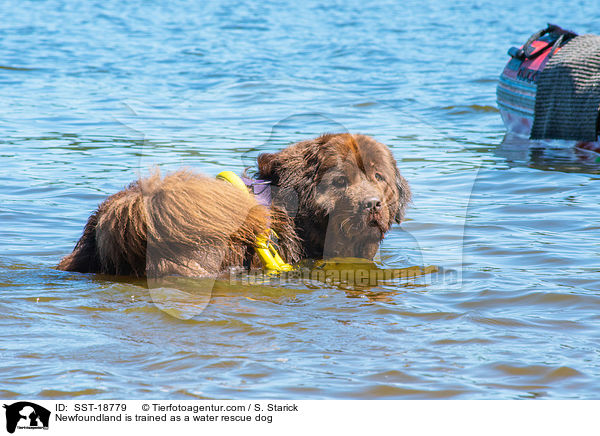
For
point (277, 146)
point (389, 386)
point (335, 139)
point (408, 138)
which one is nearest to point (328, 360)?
point (389, 386)

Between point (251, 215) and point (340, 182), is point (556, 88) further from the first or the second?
point (251, 215)

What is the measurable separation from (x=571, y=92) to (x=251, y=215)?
5.80 meters

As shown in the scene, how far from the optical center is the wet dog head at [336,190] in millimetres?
5168

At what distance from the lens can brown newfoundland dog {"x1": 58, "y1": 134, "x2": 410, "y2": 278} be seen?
4.68m

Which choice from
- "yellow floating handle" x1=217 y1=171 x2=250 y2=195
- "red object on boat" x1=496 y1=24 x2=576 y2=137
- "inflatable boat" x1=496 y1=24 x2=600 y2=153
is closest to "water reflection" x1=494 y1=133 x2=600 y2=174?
"inflatable boat" x1=496 y1=24 x2=600 y2=153

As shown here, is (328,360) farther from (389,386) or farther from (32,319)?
(32,319)

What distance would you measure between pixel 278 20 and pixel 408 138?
51.3 ft

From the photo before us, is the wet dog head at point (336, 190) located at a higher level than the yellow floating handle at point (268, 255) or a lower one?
higher

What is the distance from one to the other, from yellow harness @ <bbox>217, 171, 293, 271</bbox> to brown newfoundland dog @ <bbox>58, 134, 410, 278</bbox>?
0.05 meters

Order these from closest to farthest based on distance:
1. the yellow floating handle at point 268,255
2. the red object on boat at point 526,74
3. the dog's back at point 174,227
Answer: the dog's back at point 174,227 < the yellow floating handle at point 268,255 < the red object on boat at point 526,74

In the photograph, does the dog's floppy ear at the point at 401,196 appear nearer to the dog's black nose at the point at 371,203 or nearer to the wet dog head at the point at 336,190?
the wet dog head at the point at 336,190
